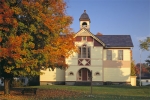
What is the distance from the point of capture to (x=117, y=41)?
4962 cm

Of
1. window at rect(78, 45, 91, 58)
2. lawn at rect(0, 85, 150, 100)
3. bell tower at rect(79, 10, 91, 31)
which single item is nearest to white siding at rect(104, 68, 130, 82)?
window at rect(78, 45, 91, 58)

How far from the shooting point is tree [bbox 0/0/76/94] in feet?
74.8

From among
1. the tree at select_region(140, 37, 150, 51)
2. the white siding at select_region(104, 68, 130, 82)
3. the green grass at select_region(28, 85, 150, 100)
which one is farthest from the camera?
the white siding at select_region(104, 68, 130, 82)

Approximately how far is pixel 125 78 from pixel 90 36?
31.0ft

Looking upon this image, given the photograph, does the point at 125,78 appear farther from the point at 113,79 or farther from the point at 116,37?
the point at 116,37

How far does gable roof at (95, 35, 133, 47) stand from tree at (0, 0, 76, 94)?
79.0ft

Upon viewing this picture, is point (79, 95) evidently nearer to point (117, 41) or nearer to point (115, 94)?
point (115, 94)

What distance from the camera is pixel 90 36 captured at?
4691cm

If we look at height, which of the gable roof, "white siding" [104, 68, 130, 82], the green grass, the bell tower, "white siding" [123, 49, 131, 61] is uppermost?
the bell tower

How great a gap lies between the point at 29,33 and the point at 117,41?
28221 mm

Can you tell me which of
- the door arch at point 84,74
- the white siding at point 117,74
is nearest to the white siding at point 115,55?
the white siding at point 117,74

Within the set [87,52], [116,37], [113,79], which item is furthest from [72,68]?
[116,37]

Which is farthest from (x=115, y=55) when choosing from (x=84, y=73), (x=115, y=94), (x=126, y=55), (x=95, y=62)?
(x=115, y=94)

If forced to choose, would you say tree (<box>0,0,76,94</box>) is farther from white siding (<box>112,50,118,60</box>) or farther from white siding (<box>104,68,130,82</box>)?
white siding (<box>112,50,118,60</box>)
